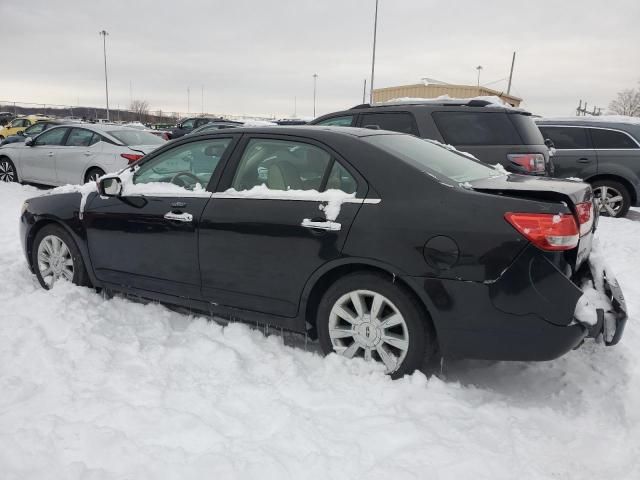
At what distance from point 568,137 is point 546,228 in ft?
24.9

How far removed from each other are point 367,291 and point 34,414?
1872 millimetres

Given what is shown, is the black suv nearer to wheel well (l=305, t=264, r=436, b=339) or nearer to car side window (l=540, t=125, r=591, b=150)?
car side window (l=540, t=125, r=591, b=150)

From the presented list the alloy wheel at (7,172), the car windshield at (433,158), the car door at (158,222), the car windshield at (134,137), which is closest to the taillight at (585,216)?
the car windshield at (433,158)

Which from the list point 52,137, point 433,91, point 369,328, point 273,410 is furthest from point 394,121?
point 433,91

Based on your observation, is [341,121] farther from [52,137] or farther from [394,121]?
[52,137]

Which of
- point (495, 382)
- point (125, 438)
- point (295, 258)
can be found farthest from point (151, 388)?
point (495, 382)

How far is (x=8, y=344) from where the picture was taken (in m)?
3.43

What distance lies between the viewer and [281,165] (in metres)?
3.49

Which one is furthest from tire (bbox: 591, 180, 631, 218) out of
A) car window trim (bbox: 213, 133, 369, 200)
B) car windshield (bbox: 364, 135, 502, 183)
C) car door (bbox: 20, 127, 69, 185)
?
car door (bbox: 20, 127, 69, 185)

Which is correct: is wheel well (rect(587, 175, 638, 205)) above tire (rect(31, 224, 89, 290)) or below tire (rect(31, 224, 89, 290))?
above

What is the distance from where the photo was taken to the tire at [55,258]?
14.5ft

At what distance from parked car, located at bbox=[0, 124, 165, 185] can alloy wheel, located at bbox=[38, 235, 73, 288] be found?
15.9 feet

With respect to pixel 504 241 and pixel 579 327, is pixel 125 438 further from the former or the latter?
pixel 579 327

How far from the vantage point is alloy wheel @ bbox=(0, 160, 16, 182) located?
11336 millimetres
